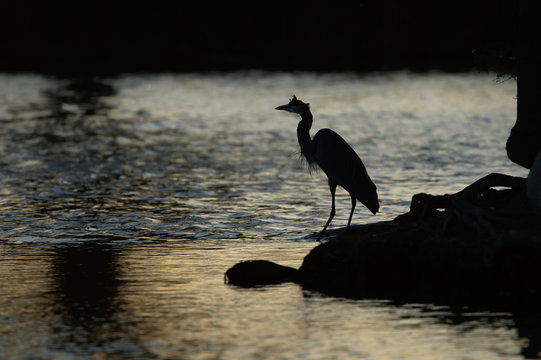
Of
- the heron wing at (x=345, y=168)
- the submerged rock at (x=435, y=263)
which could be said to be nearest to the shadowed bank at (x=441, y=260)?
the submerged rock at (x=435, y=263)

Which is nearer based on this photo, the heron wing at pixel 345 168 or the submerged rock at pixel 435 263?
the submerged rock at pixel 435 263

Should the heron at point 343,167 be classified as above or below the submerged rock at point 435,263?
above

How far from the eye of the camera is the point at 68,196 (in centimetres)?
1570

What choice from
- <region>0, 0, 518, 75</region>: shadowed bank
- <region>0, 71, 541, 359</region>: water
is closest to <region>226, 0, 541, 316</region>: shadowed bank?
<region>0, 71, 541, 359</region>: water

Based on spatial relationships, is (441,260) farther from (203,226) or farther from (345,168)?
(203,226)

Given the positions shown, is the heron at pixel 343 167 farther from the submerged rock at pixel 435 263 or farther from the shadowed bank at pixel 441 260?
the submerged rock at pixel 435 263

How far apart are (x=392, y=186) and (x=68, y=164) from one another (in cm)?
635

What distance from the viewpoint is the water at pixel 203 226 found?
7785 millimetres

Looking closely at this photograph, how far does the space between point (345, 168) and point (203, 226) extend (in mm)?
1787

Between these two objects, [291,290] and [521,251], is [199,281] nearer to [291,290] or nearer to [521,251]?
[291,290]

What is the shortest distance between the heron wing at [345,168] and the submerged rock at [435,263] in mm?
1840

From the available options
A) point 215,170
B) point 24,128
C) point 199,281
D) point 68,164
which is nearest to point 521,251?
point 199,281

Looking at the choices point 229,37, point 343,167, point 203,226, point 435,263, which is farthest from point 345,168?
point 229,37

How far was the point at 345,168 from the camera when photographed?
40.3ft
